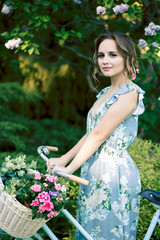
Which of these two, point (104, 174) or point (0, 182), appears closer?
point (0, 182)

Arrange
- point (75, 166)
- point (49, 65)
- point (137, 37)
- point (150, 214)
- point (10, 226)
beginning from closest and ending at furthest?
point (10, 226) < point (75, 166) < point (150, 214) < point (137, 37) < point (49, 65)

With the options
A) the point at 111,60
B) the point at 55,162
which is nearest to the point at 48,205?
the point at 55,162

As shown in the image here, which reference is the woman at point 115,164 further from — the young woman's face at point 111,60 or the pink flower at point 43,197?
the pink flower at point 43,197

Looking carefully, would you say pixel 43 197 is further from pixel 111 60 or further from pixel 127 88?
pixel 111 60

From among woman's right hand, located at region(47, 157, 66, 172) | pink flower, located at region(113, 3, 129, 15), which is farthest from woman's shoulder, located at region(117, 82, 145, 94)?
pink flower, located at region(113, 3, 129, 15)

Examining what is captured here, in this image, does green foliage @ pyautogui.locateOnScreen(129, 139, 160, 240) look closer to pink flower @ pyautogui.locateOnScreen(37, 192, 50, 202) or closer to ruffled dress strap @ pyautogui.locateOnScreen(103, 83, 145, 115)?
ruffled dress strap @ pyautogui.locateOnScreen(103, 83, 145, 115)

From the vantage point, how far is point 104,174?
2.11m

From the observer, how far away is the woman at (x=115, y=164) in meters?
2.10

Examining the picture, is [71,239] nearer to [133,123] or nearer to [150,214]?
[150,214]

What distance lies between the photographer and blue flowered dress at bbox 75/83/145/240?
2.10 m

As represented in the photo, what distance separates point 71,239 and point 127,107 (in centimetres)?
165

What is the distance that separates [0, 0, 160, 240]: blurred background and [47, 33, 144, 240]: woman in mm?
992

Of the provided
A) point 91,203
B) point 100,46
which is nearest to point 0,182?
point 91,203

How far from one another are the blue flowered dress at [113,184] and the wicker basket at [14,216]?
45 cm
